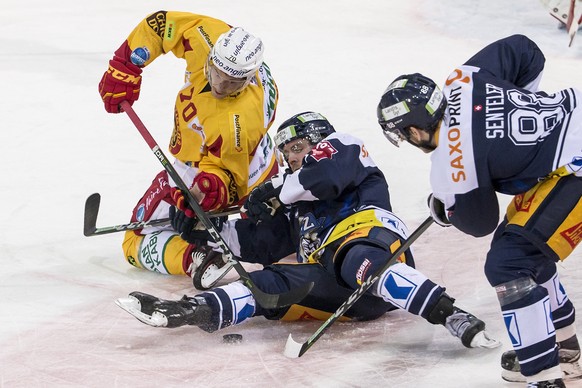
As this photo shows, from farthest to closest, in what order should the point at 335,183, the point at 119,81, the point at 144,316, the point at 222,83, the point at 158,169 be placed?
1. the point at 158,169
2. the point at 119,81
3. the point at 222,83
4. the point at 335,183
5. the point at 144,316

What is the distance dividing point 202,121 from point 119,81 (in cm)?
43

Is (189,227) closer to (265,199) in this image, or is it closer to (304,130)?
(265,199)

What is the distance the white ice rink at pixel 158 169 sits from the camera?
366cm

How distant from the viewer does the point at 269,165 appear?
4.87 meters

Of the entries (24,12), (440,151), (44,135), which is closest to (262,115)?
(440,151)

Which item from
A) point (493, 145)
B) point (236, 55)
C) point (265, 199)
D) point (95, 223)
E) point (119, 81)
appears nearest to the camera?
point (493, 145)

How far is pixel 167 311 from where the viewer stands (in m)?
3.74

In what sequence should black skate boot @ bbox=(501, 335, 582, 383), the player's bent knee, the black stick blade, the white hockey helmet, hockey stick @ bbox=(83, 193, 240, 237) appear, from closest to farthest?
1. the player's bent knee
2. black skate boot @ bbox=(501, 335, 582, 383)
3. the white hockey helmet
4. hockey stick @ bbox=(83, 193, 240, 237)
5. the black stick blade

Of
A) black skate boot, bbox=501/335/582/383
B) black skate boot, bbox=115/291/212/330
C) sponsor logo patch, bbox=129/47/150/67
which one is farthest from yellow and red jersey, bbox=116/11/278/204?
black skate boot, bbox=501/335/582/383

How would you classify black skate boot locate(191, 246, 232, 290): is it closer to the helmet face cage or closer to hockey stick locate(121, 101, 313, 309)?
hockey stick locate(121, 101, 313, 309)

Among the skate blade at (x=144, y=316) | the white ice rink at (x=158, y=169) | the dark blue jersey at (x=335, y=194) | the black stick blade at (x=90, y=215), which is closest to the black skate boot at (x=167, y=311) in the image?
the skate blade at (x=144, y=316)

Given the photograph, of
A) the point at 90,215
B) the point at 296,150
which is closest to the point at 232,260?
the point at 296,150

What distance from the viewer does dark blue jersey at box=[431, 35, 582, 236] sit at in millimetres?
3152

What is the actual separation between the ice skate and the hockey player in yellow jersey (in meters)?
1.06
